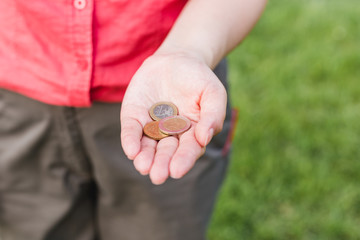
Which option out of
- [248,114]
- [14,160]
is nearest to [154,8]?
[14,160]

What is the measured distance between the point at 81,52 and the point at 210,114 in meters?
0.55

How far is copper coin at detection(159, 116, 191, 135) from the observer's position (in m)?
1.35

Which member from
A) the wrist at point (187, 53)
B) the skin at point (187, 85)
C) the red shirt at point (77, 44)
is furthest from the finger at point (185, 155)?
the red shirt at point (77, 44)

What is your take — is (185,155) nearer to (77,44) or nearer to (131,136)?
(131,136)

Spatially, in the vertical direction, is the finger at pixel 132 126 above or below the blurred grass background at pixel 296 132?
above

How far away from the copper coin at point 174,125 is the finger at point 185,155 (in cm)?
7

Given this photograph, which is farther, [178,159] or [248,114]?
[248,114]

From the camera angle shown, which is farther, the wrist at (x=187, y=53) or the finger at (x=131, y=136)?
the wrist at (x=187, y=53)

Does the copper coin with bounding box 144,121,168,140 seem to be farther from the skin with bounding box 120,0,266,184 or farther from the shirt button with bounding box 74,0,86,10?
the shirt button with bounding box 74,0,86,10

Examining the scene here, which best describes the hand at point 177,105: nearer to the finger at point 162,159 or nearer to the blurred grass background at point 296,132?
the finger at point 162,159

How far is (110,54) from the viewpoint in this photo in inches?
60.9

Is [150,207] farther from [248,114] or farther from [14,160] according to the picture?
[248,114]

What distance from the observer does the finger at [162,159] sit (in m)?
1.17

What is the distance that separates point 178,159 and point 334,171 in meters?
1.88
